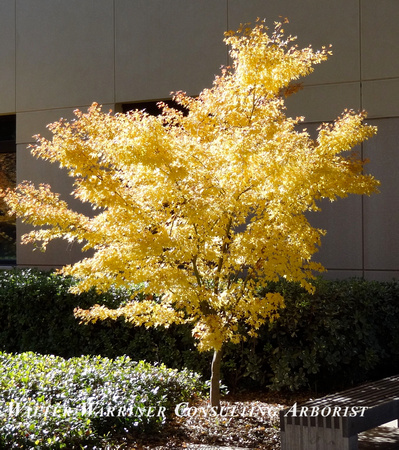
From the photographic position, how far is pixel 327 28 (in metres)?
10.3

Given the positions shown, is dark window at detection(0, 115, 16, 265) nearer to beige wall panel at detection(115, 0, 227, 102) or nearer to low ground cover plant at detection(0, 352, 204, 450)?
beige wall panel at detection(115, 0, 227, 102)

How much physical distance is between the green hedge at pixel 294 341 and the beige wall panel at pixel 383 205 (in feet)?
4.07

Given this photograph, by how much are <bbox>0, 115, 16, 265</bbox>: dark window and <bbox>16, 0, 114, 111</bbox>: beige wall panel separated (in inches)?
32.7

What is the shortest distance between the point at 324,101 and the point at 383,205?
6.09 feet

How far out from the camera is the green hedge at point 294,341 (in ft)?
26.3

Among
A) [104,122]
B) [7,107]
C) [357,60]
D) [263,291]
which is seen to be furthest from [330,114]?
[7,107]

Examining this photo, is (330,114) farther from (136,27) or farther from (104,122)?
(104,122)

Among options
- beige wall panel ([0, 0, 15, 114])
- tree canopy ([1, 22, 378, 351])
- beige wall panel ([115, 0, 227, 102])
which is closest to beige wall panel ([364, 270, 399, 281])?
tree canopy ([1, 22, 378, 351])

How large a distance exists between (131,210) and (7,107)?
Answer: 7.35 meters

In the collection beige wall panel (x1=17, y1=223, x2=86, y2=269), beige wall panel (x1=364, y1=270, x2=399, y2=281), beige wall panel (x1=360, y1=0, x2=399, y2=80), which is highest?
beige wall panel (x1=360, y1=0, x2=399, y2=80)

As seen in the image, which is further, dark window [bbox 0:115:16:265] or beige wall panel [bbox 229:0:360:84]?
dark window [bbox 0:115:16:265]

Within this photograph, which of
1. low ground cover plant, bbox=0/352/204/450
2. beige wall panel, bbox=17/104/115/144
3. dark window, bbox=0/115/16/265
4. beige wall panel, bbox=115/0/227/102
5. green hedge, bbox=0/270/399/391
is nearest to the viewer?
low ground cover plant, bbox=0/352/204/450

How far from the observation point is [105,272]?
6.70 meters

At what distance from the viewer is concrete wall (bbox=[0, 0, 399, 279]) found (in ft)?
32.8
